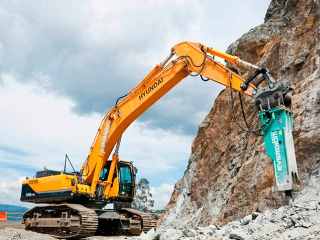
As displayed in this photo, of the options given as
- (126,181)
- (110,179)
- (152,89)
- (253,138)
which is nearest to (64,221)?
(110,179)

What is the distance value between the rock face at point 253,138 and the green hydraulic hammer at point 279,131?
9.41 feet

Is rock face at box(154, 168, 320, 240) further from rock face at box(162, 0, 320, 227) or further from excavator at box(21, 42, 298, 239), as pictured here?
excavator at box(21, 42, 298, 239)

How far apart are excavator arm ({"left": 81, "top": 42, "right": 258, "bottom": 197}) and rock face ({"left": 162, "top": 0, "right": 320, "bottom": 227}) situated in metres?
2.34

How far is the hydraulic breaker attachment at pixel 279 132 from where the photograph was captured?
846 cm

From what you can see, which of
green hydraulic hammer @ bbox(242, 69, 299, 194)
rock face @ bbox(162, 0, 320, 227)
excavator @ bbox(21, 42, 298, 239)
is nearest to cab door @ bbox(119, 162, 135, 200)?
excavator @ bbox(21, 42, 298, 239)

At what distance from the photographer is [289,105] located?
29.9 feet

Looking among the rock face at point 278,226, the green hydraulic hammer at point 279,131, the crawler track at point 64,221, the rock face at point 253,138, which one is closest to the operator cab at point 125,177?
the crawler track at point 64,221

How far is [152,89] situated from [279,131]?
597 cm

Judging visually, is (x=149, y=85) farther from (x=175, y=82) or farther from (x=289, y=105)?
(x=289, y=105)

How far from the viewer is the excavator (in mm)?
13008

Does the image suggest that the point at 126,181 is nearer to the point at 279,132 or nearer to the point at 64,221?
the point at 64,221

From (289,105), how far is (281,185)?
176 centimetres

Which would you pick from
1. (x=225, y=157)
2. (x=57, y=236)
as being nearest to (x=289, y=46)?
(x=225, y=157)

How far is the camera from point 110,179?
1530 cm
